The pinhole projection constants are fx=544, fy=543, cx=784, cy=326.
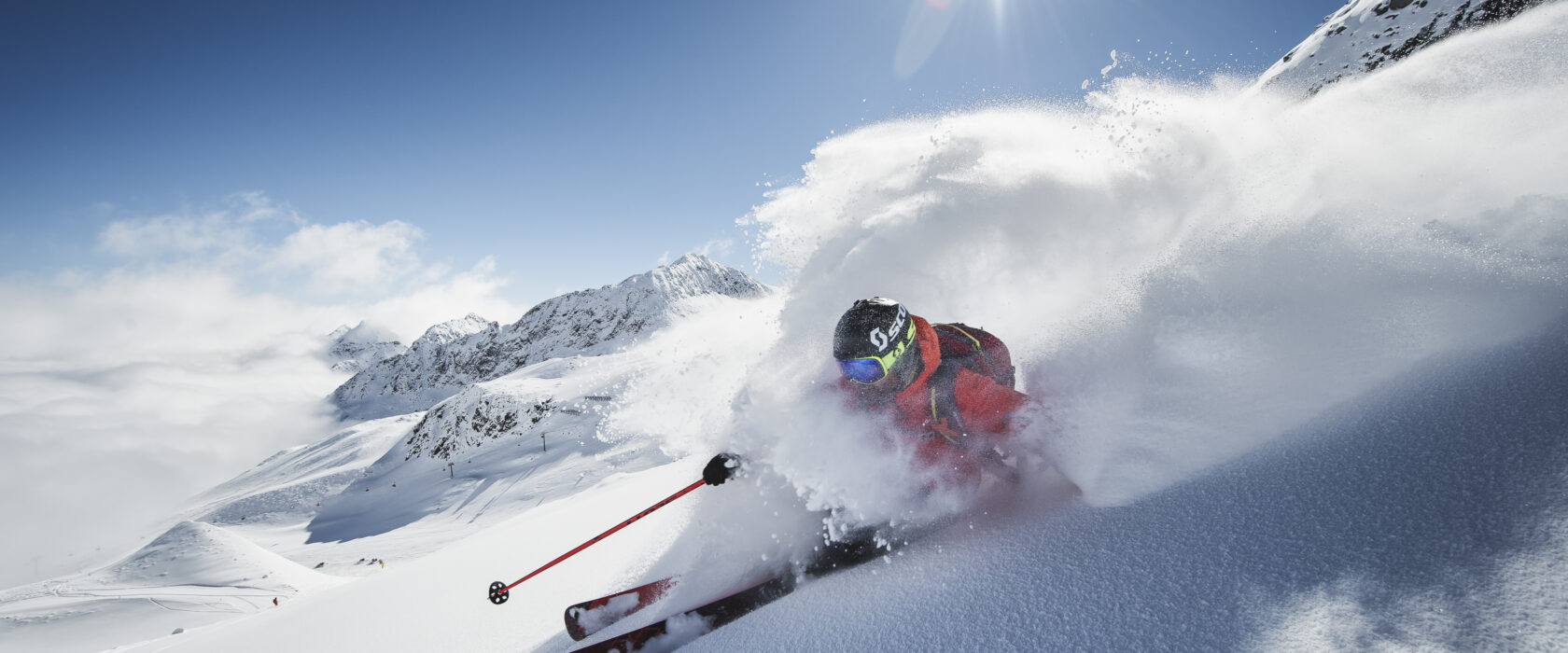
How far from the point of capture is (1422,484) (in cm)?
230

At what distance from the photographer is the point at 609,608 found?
13.0 feet

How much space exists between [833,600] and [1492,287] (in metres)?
4.22

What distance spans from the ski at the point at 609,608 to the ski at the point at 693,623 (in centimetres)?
37

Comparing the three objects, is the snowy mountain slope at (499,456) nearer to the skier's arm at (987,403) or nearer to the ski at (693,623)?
the ski at (693,623)

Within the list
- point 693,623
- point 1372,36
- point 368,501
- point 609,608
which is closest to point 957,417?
point 693,623

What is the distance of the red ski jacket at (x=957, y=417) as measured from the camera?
386cm

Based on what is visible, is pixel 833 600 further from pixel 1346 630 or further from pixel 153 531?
pixel 153 531

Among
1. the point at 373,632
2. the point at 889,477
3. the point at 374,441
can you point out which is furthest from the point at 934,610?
the point at 374,441

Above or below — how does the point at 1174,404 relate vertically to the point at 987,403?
below

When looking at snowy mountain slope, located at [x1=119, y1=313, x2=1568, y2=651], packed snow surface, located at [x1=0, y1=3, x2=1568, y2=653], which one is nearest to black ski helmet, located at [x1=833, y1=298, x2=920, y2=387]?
packed snow surface, located at [x1=0, y1=3, x2=1568, y2=653]

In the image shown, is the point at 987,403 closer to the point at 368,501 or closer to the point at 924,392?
the point at 924,392

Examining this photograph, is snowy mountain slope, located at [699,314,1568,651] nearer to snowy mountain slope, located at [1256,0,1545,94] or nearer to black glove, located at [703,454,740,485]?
black glove, located at [703,454,740,485]

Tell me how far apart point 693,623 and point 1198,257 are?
4.77m

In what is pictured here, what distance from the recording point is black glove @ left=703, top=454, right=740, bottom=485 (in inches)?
171
